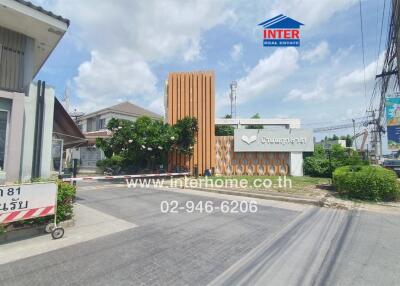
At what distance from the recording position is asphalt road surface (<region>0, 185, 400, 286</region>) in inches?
150

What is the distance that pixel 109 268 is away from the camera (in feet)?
13.4

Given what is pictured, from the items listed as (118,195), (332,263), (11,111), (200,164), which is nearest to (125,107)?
(200,164)

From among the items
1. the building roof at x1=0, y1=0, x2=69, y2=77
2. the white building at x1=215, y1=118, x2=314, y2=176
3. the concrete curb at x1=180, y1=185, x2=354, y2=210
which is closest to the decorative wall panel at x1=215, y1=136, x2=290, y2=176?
the white building at x1=215, y1=118, x2=314, y2=176

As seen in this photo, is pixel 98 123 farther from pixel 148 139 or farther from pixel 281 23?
pixel 281 23

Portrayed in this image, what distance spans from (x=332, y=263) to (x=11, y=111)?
26.4 feet

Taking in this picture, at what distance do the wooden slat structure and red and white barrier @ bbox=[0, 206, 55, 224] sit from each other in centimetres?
1514

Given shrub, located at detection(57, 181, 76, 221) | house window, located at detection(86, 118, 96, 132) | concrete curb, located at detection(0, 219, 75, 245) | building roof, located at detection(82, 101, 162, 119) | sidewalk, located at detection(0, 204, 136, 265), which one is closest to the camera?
sidewalk, located at detection(0, 204, 136, 265)

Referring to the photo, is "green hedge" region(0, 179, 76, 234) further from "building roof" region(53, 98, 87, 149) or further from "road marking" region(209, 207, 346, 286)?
"road marking" region(209, 207, 346, 286)

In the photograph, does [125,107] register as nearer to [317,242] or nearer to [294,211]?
[294,211]

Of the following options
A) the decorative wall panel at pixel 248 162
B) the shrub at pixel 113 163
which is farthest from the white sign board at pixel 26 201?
the decorative wall panel at pixel 248 162

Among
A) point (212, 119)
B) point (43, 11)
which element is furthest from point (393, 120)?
point (43, 11)

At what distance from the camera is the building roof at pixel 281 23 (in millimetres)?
12211

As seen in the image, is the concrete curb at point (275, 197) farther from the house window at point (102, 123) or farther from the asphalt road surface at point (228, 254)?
the house window at point (102, 123)

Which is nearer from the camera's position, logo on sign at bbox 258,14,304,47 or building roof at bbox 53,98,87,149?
building roof at bbox 53,98,87,149
